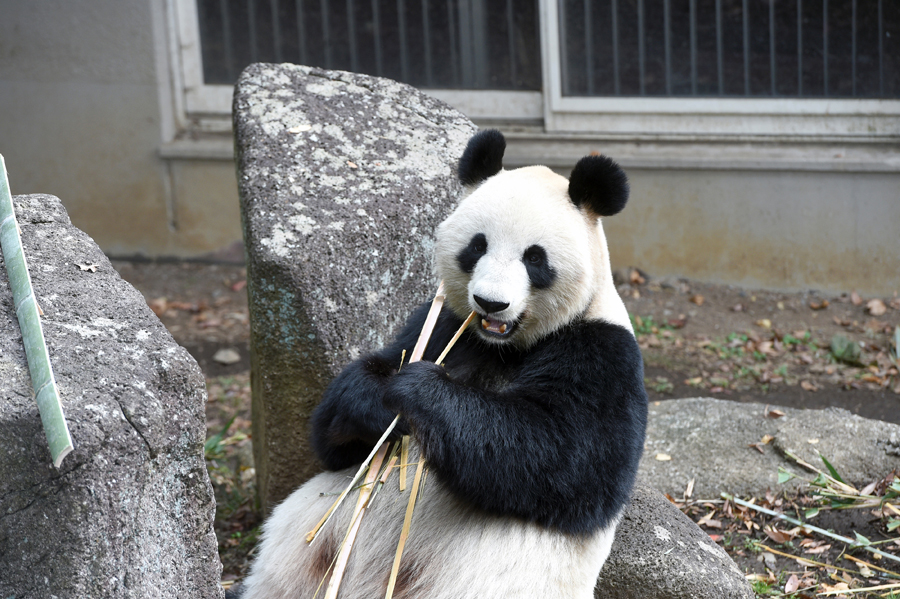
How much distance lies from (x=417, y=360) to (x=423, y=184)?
3.75 ft

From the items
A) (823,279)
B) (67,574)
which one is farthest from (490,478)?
(823,279)

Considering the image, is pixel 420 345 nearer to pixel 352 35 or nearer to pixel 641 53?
pixel 641 53

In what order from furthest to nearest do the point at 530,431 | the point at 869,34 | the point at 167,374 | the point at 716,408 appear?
1. the point at 869,34
2. the point at 716,408
3. the point at 530,431
4. the point at 167,374

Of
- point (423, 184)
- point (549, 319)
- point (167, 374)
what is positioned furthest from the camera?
point (423, 184)

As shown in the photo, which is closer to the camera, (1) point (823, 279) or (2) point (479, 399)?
(2) point (479, 399)

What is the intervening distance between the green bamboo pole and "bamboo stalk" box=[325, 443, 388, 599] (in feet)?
2.87

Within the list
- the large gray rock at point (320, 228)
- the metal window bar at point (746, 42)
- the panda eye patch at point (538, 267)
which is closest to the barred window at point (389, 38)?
the metal window bar at point (746, 42)

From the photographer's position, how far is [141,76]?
23.6 feet

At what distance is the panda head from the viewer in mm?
2236

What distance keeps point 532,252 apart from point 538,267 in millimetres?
45

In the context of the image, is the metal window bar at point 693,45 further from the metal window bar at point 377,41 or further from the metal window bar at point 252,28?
the metal window bar at point 252,28

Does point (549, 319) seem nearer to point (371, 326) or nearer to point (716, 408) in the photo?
point (371, 326)

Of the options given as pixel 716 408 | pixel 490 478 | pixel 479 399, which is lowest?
pixel 716 408

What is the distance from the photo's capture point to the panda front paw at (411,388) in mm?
2201
